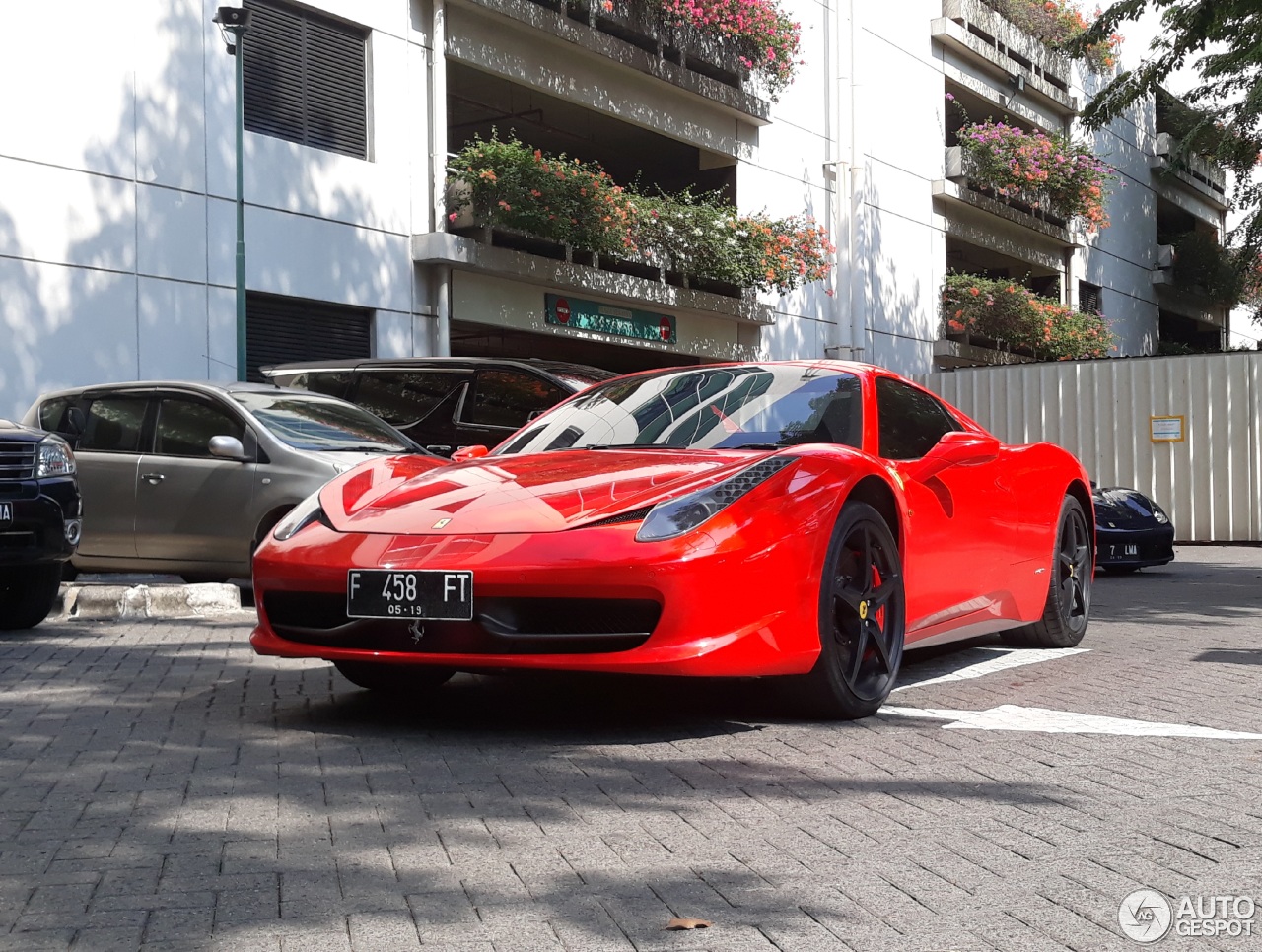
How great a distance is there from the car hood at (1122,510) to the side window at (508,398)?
5.55 metres

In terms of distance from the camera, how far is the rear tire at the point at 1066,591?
7.12 metres

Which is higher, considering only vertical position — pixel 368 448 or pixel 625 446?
pixel 368 448

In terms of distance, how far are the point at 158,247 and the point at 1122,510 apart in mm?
9592

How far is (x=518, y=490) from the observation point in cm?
487

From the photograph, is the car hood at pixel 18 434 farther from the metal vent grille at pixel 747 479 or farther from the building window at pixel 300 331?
the building window at pixel 300 331

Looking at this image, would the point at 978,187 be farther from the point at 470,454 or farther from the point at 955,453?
the point at 470,454

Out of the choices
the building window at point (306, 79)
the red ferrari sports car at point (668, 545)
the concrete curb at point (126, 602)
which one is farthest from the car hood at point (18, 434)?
the building window at point (306, 79)

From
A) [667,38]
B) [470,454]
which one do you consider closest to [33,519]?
[470,454]

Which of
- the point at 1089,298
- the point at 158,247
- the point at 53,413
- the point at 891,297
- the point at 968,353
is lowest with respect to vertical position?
the point at 53,413

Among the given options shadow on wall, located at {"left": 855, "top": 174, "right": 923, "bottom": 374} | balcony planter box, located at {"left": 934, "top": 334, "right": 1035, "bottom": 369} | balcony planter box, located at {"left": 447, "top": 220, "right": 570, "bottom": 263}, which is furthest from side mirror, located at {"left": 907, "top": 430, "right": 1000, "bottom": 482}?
balcony planter box, located at {"left": 934, "top": 334, "right": 1035, "bottom": 369}

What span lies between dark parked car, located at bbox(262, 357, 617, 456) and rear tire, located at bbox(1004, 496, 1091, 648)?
15.9 feet

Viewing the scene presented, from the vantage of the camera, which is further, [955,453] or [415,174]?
[415,174]

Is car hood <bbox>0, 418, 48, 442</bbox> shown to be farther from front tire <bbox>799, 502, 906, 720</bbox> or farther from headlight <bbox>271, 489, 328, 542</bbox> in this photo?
front tire <bbox>799, 502, 906, 720</bbox>

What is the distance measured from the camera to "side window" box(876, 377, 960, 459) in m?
5.77
